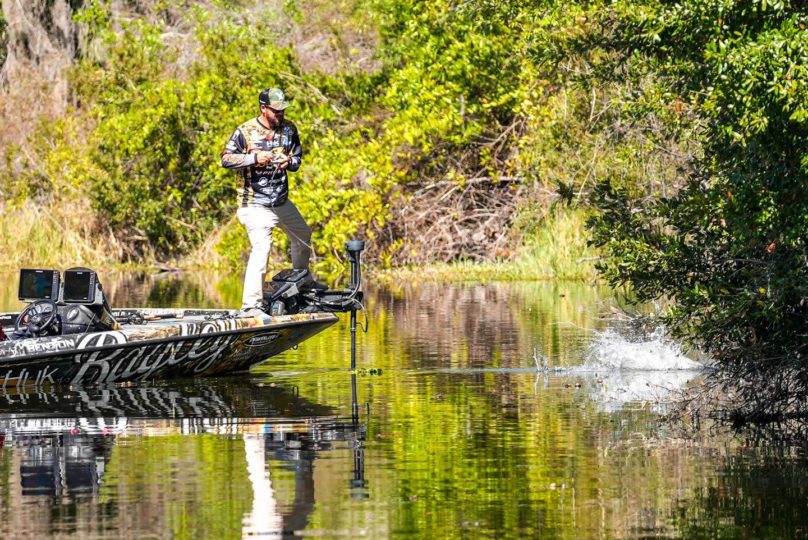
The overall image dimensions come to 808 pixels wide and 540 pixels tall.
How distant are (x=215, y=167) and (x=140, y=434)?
1022 inches

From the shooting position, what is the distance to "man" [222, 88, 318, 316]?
16516mm

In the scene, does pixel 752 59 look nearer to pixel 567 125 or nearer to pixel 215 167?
pixel 567 125

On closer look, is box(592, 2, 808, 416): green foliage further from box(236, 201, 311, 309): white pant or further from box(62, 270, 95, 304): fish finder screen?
box(62, 270, 95, 304): fish finder screen

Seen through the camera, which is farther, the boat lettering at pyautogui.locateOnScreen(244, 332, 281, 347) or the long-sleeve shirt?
the long-sleeve shirt

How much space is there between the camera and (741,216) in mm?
12203

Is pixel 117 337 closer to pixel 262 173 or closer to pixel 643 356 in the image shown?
pixel 262 173

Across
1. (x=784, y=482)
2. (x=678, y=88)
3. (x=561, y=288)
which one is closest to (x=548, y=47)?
(x=678, y=88)

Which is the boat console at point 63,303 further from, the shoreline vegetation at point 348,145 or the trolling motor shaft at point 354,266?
the shoreline vegetation at point 348,145

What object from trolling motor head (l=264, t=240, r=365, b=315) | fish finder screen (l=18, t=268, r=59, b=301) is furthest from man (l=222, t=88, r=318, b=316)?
fish finder screen (l=18, t=268, r=59, b=301)

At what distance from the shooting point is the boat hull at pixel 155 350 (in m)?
15.0

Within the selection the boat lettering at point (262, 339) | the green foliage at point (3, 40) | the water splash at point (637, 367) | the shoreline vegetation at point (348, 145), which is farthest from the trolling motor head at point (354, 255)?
the green foliage at point (3, 40)

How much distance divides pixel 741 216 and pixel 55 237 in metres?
28.6

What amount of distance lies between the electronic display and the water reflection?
0.76 meters

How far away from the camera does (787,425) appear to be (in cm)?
1280
